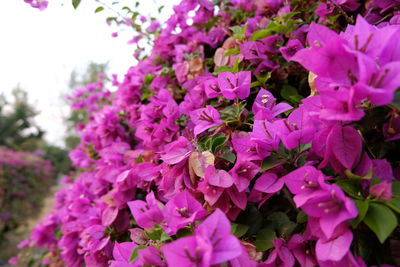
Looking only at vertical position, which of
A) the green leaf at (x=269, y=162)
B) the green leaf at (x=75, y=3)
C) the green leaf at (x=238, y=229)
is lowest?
the green leaf at (x=238, y=229)

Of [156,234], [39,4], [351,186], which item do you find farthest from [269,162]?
[39,4]

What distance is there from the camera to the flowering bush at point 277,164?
0.46 metres

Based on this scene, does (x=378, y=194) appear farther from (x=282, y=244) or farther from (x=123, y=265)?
(x=123, y=265)

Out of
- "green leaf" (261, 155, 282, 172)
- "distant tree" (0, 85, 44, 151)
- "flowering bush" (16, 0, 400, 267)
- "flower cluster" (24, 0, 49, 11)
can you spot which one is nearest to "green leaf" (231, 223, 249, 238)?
"flowering bush" (16, 0, 400, 267)

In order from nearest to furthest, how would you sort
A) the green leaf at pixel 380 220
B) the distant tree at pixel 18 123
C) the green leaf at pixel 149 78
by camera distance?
the green leaf at pixel 380 220 → the green leaf at pixel 149 78 → the distant tree at pixel 18 123

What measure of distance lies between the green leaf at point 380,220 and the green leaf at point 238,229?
232 mm

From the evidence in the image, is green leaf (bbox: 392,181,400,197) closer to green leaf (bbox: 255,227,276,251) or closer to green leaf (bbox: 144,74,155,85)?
green leaf (bbox: 255,227,276,251)

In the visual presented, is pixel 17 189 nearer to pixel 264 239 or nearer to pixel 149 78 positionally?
pixel 149 78

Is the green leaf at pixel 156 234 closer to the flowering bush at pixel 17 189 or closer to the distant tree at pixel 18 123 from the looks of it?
the flowering bush at pixel 17 189

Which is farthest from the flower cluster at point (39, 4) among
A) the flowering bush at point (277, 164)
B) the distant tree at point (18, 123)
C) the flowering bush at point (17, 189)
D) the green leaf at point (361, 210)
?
the distant tree at point (18, 123)

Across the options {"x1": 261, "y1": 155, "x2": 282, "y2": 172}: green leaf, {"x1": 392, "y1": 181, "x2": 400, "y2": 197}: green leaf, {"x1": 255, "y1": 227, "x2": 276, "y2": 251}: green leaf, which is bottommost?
{"x1": 255, "y1": 227, "x2": 276, "y2": 251}: green leaf

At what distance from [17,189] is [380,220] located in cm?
537

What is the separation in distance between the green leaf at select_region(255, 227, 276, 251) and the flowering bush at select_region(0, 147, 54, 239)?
4.84 m

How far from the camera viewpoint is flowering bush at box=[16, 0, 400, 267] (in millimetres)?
457
